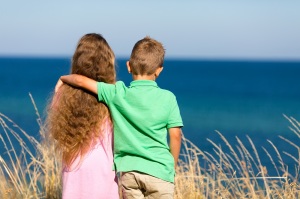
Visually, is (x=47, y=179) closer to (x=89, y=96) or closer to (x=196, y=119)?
(x=89, y=96)

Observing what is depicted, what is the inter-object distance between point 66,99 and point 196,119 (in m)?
28.2

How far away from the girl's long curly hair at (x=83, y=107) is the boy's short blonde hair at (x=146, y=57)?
23 cm

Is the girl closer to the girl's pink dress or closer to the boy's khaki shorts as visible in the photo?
the girl's pink dress

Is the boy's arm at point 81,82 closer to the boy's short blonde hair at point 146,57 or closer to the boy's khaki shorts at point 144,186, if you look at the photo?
the boy's short blonde hair at point 146,57

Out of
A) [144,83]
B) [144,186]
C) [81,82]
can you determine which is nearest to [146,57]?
[144,83]

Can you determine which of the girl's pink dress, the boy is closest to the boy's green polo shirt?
the boy

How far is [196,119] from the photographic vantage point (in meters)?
32.0

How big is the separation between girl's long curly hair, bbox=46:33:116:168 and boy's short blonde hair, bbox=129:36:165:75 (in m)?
0.23

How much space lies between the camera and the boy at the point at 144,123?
3773mm

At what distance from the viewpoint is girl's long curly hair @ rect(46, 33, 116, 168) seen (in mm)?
3949

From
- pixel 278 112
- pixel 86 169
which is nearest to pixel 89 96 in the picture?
pixel 86 169

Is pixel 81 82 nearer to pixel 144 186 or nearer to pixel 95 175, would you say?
pixel 95 175

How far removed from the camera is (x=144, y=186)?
3.80 metres

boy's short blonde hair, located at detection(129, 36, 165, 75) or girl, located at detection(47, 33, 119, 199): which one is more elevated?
boy's short blonde hair, located at detection(129, 36, 165, 75)
